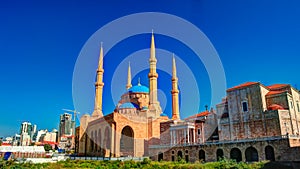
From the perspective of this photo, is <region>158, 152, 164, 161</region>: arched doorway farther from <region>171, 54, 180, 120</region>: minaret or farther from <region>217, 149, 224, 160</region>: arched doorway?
<region>171, 54, 180, 120</region>: minaret

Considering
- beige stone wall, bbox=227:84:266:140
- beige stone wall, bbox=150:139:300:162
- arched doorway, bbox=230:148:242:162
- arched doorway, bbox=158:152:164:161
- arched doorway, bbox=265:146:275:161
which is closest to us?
beige stone wall, bbox=150:139:300:162

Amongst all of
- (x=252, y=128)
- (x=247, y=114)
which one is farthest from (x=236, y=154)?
(x=247, y=114)

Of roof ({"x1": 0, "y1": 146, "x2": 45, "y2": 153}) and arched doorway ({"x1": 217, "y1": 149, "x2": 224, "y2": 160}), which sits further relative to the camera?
roof ({"x1": 0, "y1": 146, "x2": 45, "y2": 153})

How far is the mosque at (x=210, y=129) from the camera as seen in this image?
25.1 meters

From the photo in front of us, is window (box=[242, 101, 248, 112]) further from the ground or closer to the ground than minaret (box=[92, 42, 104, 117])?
closer to the ground

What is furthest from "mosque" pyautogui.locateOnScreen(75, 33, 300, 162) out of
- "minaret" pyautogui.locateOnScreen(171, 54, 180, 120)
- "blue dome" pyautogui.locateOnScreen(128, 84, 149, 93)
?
"blue dome" pyautogui.locateOnScreen(128, 84, 149, 93)

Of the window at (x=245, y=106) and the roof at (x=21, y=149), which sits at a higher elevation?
the window at (x=245, y=106)

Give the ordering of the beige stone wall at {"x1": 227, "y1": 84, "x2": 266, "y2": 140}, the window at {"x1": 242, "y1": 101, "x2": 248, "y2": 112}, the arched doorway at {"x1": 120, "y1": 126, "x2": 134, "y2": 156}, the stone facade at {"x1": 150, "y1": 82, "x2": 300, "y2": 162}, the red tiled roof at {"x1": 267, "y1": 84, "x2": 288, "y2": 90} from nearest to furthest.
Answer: the stone facade at {"x1": 150, "y1": 82, "x2": 300, "y2": 162} → the beige stone wall at {"x1": 227, "y1": 84, "x2": 266, "y2": 140} → the window at {"x1": 242, "y1": 101, "x2": 248, "y2": 112} → the red tiled roof at {"x1": 267, "y1": 84, "x2": 288, "y2": 90} → the arched doorway at {"x1": 120, "y1": 126, "x2": 134, "y2": 156}

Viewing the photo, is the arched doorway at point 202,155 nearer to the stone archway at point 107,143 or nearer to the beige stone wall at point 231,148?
the beige stone wall at point 231,148

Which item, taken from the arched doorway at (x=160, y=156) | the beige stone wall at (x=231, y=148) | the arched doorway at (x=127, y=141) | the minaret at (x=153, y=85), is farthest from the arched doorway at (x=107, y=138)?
the minaret at (x=153, y=85)

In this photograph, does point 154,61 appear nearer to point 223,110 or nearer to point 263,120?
point 223,110

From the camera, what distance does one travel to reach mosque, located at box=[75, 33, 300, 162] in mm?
25125

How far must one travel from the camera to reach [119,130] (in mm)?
33281

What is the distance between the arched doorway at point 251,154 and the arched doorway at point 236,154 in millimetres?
709
